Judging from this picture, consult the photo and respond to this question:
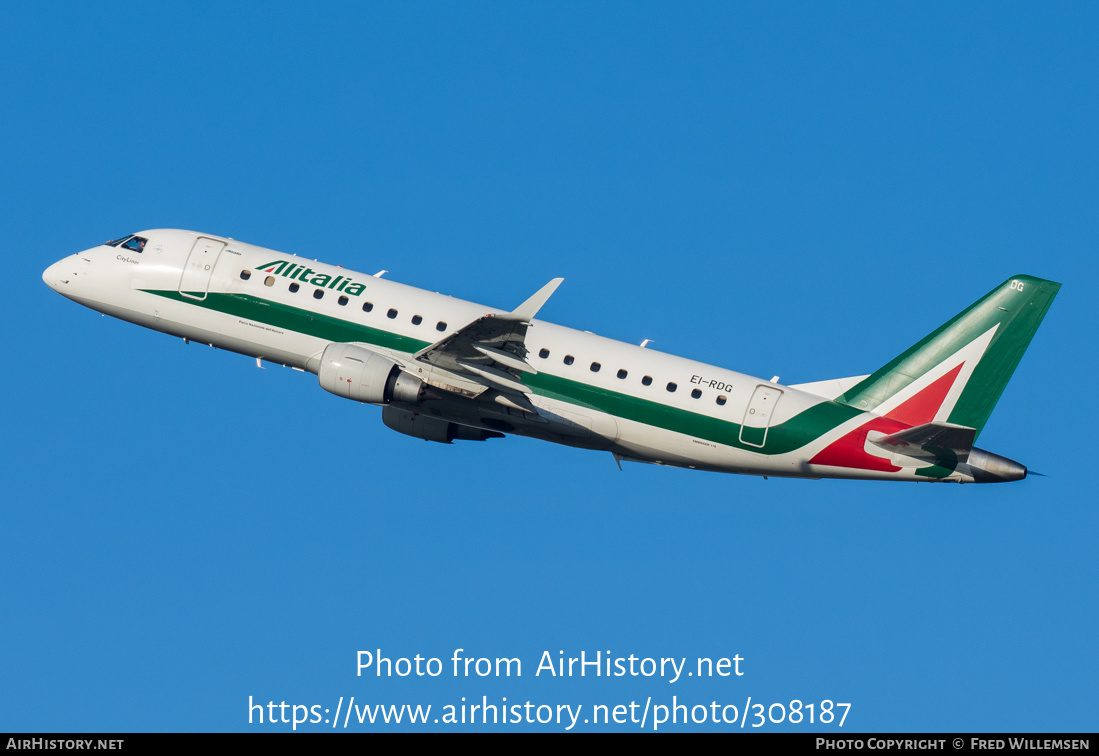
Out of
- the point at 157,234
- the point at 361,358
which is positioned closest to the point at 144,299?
the point at 157,234

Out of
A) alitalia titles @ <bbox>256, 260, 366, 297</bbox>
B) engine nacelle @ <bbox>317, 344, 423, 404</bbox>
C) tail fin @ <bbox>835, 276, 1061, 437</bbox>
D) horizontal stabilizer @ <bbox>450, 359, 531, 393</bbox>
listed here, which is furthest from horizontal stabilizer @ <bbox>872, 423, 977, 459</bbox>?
alitalia titles @ <bbox>256, 260, 366, 297</bbox>

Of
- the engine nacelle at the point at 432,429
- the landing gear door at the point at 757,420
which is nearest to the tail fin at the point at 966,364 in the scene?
the landing gear door at the point at 757,420

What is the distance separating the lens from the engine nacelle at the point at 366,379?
41.6 m

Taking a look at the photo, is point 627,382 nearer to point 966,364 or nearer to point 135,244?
point 966,364

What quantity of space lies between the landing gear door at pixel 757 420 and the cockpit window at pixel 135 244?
23981mm

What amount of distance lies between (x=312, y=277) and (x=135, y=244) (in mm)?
7814

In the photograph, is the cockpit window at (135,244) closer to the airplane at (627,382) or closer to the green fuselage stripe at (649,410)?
the airplane at (627,382)

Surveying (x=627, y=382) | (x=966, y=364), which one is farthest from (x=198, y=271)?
(x=966, y=364)

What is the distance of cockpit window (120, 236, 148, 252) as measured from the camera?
155 ft

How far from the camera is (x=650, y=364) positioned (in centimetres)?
4316

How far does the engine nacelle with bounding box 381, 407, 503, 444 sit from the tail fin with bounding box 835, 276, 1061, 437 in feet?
44.7

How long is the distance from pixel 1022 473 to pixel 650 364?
12.9 metres

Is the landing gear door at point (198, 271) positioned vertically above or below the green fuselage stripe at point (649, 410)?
above

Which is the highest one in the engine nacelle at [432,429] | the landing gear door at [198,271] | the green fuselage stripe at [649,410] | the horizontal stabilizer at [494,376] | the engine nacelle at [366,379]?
the landing gear door at [198,271]
